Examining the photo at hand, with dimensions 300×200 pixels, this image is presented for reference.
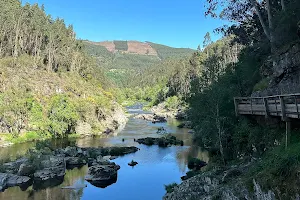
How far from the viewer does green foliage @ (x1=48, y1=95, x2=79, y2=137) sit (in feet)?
231

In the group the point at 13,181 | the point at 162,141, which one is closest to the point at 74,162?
the point at 13,181

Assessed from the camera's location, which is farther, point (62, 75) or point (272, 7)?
point (62, 75)

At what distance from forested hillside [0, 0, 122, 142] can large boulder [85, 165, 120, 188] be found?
1159 inches

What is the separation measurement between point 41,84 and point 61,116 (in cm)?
1578

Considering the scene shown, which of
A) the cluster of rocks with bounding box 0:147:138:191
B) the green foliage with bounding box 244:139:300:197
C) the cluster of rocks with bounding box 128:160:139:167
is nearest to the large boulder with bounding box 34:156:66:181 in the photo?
the cluster of rocks with bounding box 0:147:138:191

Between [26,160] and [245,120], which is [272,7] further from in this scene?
[26,160]

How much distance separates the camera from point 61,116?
238 feet

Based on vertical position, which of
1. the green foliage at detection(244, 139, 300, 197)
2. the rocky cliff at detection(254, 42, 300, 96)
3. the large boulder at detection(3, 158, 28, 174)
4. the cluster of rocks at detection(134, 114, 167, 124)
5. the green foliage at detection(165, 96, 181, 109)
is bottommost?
the large boulder at detection(3, 158, 28, 174)

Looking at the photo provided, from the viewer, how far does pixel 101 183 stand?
38.6 m

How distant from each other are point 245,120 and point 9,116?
54377 millimetres

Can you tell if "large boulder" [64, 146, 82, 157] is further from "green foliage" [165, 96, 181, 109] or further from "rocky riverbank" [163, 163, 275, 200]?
"green foliage" [165, 96, 181, 109]

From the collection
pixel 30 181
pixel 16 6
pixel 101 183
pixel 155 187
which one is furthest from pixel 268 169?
pixel 16 6


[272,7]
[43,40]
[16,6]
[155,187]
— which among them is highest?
[16,6]

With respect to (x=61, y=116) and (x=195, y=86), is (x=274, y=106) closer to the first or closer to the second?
(x=195, y=86)
